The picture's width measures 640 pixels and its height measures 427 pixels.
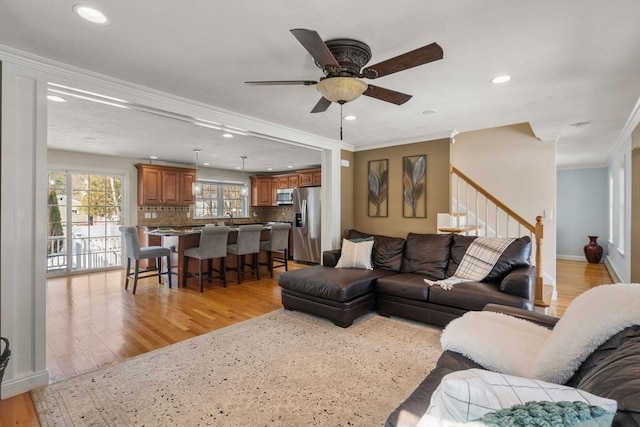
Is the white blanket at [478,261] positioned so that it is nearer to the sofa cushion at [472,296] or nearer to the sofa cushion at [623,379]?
the sofa cushion at [472,296]

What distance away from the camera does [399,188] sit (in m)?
4.93

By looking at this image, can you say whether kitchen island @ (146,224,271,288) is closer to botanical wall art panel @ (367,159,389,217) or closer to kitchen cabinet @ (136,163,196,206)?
kitchen cabinet @ (136,163,196,206)

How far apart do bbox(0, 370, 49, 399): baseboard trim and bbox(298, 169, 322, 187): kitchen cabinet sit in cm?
584

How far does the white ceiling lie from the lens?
1687 millimetres

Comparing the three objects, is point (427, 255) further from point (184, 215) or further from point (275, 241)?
point (184, 215)

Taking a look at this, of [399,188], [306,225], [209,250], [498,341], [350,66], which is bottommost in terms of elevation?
[498,341]

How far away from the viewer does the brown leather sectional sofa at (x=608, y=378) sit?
671mm

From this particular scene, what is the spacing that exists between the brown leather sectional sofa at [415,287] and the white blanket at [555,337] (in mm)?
1220

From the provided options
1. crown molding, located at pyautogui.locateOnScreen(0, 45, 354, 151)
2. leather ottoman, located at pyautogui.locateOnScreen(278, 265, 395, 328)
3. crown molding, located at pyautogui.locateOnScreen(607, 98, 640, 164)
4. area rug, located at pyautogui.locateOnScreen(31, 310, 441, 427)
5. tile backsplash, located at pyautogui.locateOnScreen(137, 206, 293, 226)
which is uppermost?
crown molding, located at pyautogui.locateOnScreen(607, 98, 640, 164)

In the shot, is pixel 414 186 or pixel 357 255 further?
pixel 414 186

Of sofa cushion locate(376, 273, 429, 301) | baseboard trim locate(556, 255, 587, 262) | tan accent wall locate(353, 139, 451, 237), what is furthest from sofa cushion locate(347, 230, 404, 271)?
baseboard trim locate(556, 255, 587, 262)

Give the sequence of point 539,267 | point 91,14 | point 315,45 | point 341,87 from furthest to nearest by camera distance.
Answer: point 539,267 → point 341,87 → point 91,14 → point 315,45

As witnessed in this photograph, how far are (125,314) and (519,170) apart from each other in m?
5.89

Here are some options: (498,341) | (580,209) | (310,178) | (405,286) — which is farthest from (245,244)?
(580,209)
